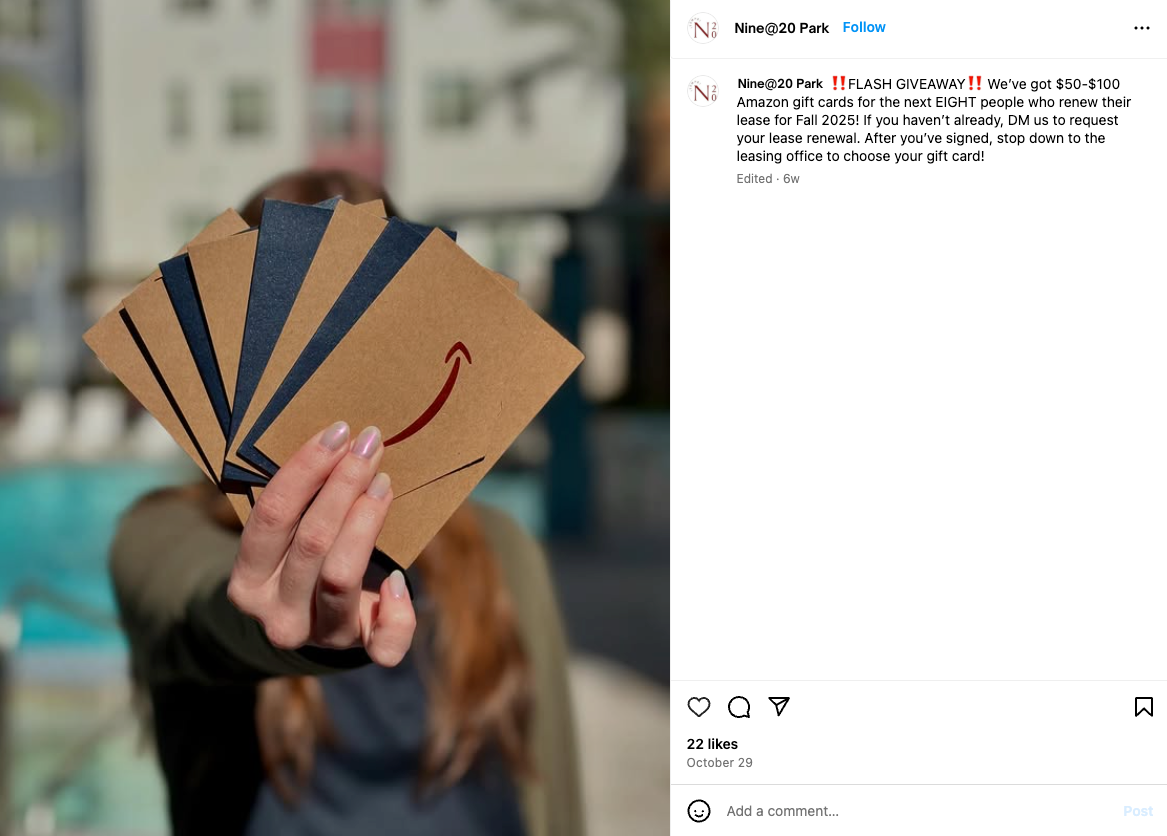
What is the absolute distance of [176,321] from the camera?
0.86 meters

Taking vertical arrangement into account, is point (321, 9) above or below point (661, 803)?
above

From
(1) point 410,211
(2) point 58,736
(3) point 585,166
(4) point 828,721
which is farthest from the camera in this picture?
(3) point 585,166

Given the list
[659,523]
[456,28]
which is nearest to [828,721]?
[659,523]

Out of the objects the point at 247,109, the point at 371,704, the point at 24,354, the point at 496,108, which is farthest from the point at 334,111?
the point at 371,704

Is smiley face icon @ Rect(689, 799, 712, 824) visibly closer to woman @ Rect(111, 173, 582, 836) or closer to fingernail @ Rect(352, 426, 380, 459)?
fingernail @ Rect(352, 426, 380, 459)

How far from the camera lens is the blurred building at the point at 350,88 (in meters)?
15.6

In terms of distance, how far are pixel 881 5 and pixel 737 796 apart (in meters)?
0.61

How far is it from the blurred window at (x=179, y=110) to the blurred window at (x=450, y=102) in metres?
2.87

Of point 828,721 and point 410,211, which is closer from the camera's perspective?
point 828,721

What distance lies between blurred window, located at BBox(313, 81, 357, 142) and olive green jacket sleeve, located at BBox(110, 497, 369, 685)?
14.7m

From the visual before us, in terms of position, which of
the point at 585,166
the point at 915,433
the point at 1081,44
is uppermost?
the point at 585,166

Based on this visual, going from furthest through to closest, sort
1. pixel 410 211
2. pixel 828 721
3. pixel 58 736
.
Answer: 1. pixel 410 211
2. pixel 58 736
3. pixel 828 721

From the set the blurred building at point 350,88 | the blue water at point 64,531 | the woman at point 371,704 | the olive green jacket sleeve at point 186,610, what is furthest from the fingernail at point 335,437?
the blurred building at point 350,88

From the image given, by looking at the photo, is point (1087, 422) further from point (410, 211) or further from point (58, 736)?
point (410, 211)
